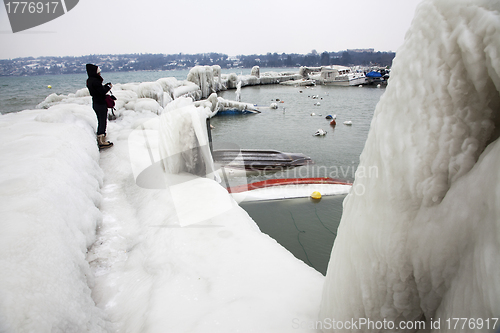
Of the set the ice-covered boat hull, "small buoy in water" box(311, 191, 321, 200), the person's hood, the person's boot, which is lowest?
the ice-covered boat hull

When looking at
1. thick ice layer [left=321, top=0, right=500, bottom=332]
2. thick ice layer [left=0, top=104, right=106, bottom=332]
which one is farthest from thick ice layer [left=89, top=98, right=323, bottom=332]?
thick ice layer [left=321, top=0, right=500, bottom=332]

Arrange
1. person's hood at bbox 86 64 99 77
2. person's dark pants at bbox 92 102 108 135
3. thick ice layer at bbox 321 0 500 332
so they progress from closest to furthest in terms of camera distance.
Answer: thick ice layer at bbox 321 0 500 332, person's hood at bbox 86 64 99 77, person's dark pants at bbox 92 102 108 135

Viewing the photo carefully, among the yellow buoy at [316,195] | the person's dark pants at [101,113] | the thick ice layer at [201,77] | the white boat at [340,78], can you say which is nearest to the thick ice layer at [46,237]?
the person's dark pants at [101,113]

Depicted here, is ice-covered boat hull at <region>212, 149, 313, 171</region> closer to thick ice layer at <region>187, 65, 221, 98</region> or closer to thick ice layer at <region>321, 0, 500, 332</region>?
thick ice layer at <region>321, 0, 500, 332</region>

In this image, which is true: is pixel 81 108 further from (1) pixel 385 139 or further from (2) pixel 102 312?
(1) pixel 385 139

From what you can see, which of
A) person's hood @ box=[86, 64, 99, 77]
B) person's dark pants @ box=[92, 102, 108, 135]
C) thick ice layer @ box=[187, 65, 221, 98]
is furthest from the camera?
thick ice layer @ box=[187, 65, 221, 98]

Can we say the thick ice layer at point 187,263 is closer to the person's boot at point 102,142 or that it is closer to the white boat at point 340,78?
the person's boot at point 102,142

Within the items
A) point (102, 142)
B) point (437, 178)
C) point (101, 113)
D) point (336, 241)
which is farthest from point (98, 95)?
point (437, 178)

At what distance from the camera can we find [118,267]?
236 centimetres

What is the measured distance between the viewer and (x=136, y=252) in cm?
252

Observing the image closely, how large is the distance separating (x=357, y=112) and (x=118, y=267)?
1935cm

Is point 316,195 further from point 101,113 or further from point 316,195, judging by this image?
point 101,113

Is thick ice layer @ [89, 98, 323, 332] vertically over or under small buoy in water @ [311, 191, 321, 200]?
over

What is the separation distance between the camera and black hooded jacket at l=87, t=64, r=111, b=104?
15.4ft
